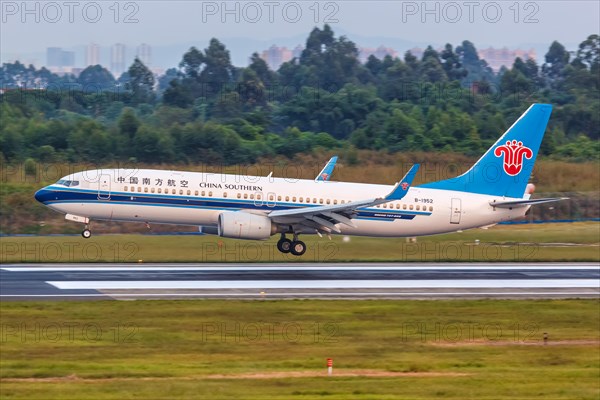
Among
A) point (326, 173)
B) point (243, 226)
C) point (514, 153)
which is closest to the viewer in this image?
point (243, 226)

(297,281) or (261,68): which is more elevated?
(261,68)

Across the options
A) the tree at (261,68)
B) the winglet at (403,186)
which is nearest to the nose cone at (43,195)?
the winglet at (403,186)

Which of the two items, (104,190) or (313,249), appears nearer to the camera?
(104,190)

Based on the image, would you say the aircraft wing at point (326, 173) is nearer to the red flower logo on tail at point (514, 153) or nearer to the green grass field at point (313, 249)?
the green grass field at point (313, 249)

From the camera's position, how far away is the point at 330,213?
38.0 metres

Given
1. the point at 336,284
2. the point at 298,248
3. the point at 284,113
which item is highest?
the point at 284,113

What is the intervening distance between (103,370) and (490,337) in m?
10.4

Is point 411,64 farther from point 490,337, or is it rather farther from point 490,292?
point 490,337

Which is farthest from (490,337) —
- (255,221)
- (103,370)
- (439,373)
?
(255,221)

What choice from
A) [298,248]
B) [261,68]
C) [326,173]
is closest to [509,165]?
[326,173]

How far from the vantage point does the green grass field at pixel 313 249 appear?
4109 centimetres

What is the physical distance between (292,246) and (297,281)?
13.7 ft

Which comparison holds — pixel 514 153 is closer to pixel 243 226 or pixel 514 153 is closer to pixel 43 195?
pixel 243 226

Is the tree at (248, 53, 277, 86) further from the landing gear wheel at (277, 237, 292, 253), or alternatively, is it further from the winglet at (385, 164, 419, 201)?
the winglet at (385, 164, 419, 201)
